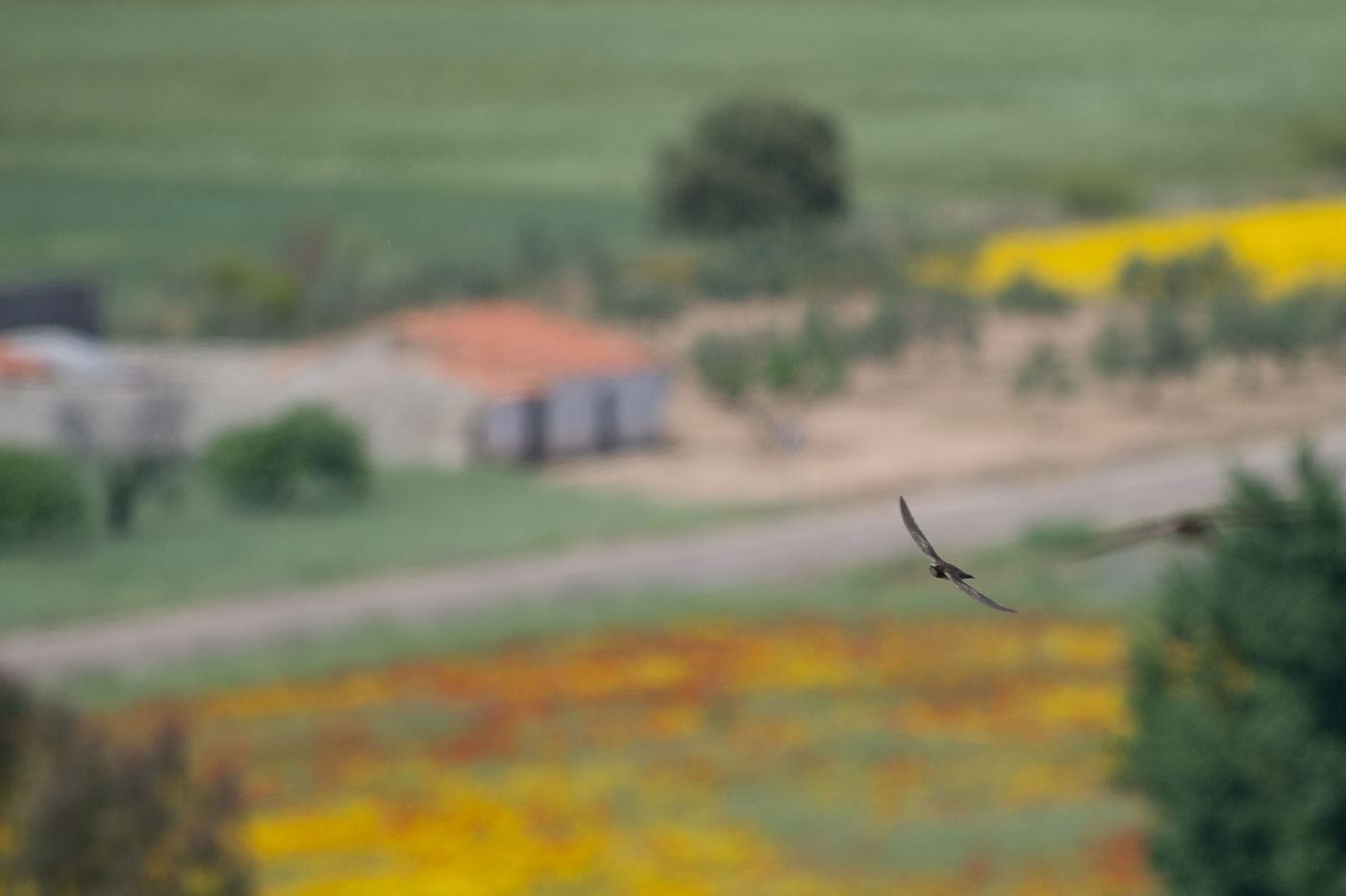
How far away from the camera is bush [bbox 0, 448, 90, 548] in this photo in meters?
53.9

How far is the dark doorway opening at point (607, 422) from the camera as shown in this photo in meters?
67.3

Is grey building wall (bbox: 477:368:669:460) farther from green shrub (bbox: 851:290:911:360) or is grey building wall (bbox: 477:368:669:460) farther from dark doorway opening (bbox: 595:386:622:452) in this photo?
green shrub (bbox: 851:290:911:360)

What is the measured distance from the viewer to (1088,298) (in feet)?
281

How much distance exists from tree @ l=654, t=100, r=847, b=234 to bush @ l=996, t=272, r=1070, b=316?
19.2 m

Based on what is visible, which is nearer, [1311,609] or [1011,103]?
[1311,609]

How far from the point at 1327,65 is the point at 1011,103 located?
53.6 metres

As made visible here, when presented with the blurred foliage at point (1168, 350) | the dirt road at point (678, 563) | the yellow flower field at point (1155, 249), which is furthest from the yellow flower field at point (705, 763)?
the blurred foliage at point (1168, 350)

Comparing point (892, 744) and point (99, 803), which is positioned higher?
point (99, 803)

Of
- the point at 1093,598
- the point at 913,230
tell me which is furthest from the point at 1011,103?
the point at 1093,598


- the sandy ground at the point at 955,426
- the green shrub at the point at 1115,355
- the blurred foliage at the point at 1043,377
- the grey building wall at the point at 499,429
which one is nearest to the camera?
the sandy ground at the point at 955,426

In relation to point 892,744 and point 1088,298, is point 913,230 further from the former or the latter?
point 892,744

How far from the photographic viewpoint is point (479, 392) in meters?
64.7

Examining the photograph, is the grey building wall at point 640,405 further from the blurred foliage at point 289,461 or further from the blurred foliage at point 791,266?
the blurred foliage at point 791,266

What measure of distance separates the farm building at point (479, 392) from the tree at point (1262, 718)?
44.3m
